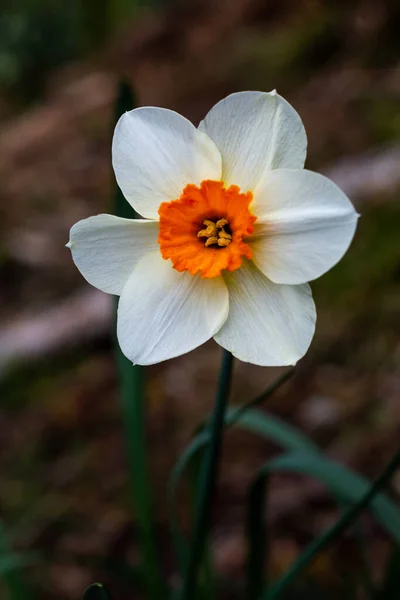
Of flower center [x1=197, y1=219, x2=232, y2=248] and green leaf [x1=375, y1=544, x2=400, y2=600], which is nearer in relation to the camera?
flower center [x1=197, y1=219, x2=232, y2=248]

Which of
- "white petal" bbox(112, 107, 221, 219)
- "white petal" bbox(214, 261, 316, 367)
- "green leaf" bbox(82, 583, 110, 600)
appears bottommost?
"green leaf" bbox(82, 583, 110, 600)

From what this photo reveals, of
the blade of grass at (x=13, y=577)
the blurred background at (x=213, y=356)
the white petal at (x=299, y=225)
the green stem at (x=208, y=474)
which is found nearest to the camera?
the white petal at (x=299, y=225)

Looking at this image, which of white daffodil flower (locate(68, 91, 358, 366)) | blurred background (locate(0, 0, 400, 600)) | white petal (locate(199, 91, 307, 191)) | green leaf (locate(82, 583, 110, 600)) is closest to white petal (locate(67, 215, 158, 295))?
white daffodil flower (locate(68, 91, 358, 366))

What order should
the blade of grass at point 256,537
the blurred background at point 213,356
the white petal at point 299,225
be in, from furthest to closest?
the blurred background at point 213,356
the blade of grass at point 256,537
the white petal at point 299,225

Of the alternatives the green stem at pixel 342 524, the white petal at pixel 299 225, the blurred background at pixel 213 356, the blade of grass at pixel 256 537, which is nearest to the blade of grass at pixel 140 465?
the blurred background at pixel 213 356

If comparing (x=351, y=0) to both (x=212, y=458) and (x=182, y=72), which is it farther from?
(x=212, y=458)

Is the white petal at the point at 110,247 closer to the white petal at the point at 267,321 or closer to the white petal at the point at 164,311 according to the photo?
the white petal at the point at 164,311

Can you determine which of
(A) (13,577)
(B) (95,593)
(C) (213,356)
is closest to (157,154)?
(B) (95,593)

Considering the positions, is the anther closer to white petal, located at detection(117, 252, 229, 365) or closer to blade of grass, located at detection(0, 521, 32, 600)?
white petal, located at detection(117, 252, 229, 365)
